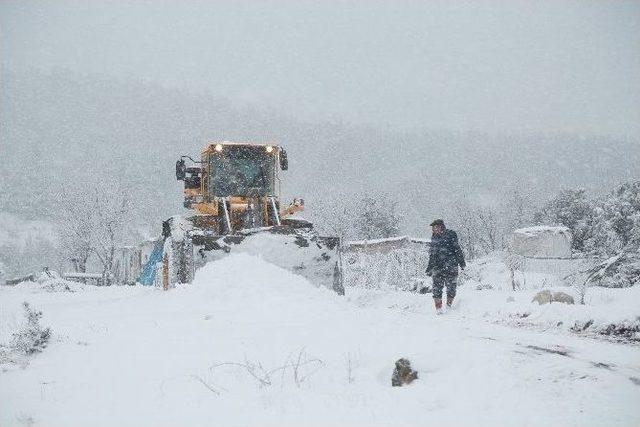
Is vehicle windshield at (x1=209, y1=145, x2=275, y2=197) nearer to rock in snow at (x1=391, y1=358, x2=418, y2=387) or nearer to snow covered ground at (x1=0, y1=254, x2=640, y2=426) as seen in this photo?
snow covered ground at (x1=0, y1=254, x2=640, y2=426)

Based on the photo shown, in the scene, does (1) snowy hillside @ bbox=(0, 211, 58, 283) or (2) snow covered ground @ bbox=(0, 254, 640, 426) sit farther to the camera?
(1) snowy hillside @ bbox=(0, 211, 58, 283)

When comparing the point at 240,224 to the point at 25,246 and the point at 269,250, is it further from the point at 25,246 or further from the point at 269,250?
the point at 25,246

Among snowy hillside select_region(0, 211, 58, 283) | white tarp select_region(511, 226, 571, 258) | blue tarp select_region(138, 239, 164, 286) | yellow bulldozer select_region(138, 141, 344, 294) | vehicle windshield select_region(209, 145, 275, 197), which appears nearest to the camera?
yellow bulldozer select_region(138, 141, 344, 294)

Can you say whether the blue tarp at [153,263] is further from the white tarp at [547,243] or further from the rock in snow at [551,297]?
the white tarp at [547,243]

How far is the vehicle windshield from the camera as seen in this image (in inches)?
484

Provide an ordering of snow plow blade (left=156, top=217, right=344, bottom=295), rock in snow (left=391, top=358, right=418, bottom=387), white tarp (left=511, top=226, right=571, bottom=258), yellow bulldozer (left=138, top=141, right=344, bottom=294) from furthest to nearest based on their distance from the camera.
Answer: white tarp (left=511, top=226, right=571, bottom=258) → yellow bulldozer (left=138, top=141, right=344, bottom=294) → snow plow blade (left=156, top=217, right=344, bottom=295) → rock in snow (left=391, top=358, right=418, bottom=387)

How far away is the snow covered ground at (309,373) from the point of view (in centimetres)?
318

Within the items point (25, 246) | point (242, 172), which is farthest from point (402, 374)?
point (25, 246)

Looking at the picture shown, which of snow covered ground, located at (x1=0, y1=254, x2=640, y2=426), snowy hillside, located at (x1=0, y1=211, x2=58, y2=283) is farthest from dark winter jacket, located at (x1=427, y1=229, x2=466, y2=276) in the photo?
snowy hillside, located at (x1=0, y1=211, x2=58, y2=283)

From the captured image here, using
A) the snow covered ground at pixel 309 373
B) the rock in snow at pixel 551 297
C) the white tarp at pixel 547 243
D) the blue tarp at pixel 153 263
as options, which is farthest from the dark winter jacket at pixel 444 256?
the white tarp at pixel 547 243

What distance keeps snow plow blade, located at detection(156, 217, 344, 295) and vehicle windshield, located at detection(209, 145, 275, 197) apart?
2353 mm

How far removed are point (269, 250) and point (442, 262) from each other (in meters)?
3.20

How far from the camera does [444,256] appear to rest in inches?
367

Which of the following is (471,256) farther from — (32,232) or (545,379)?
(32,232)
